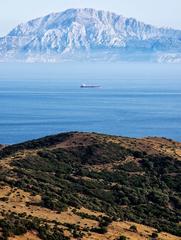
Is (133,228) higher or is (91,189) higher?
(133,228)

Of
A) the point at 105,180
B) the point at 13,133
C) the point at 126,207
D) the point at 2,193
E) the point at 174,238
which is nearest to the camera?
the point at 174,238

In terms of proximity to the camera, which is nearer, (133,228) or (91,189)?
(133,228)

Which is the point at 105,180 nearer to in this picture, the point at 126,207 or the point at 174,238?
the point at 126,207

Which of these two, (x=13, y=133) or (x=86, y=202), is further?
(x=13, y=133)

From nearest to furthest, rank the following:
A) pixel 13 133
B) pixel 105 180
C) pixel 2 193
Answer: pixel 2 193 < pixel 105 180 < pixel 13 133

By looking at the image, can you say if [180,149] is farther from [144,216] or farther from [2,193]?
[2,193]

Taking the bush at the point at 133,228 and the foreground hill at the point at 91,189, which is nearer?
the foreground hill at the point at 91,189

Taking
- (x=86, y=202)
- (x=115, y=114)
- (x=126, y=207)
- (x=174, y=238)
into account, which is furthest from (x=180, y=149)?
(x=115, y=114)

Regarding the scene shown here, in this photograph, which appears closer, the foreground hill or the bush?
the foreground hill
